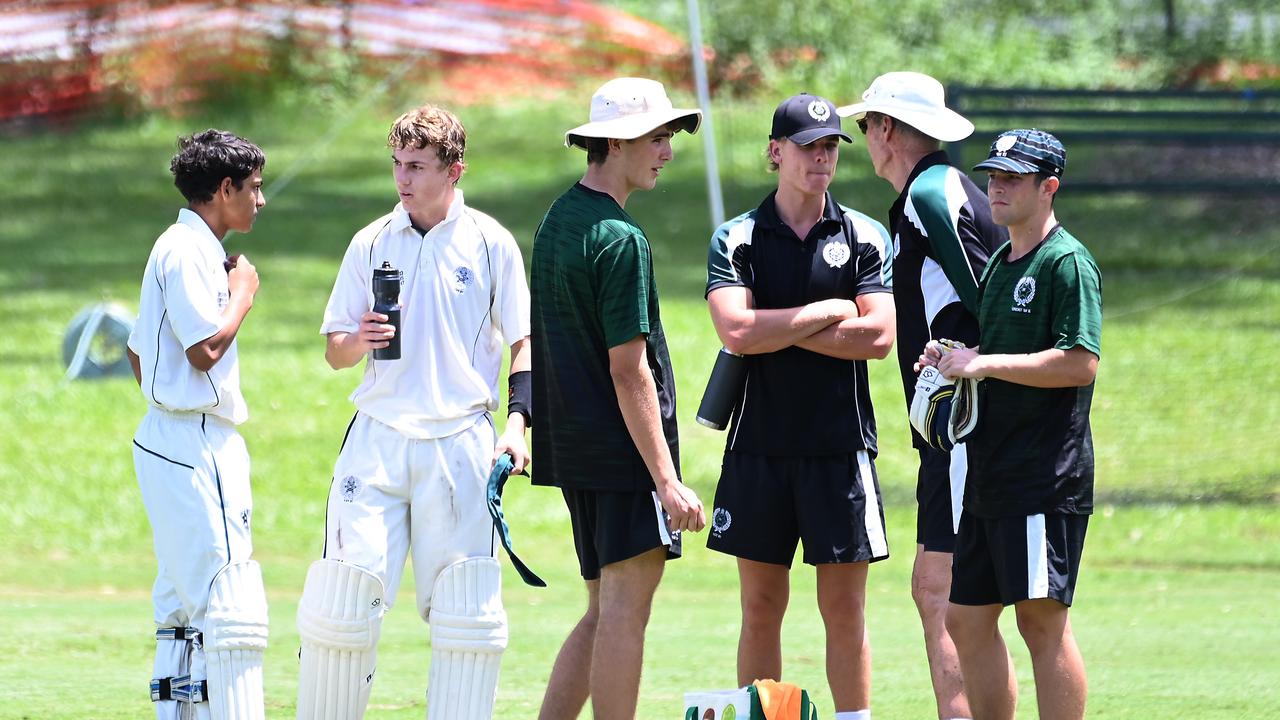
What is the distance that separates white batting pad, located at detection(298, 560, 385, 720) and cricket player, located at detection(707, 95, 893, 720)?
1169 mm

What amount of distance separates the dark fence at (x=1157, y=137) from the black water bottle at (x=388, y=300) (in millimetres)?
12749

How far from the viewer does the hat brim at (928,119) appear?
5855 millimetres

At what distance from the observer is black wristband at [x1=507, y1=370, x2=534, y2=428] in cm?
583

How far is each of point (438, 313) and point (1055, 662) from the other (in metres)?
2.23

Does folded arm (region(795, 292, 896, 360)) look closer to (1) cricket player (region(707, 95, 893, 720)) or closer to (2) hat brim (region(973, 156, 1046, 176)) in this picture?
(1) cricket player (region(707, 95, 893, 720))

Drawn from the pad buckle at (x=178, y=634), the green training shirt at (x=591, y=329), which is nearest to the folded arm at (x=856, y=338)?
the green training shirt at (x=591, y=329)

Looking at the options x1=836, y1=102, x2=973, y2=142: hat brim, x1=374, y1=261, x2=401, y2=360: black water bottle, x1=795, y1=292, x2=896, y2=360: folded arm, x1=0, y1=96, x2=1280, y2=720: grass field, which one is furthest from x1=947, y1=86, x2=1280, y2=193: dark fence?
x1=374, y1=261, x2=401, y2=360: black water bottle

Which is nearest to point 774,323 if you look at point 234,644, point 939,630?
point 939,630

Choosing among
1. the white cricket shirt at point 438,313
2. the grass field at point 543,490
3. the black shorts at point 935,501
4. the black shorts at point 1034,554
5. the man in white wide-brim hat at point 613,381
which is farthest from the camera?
the grass field at point 543,490

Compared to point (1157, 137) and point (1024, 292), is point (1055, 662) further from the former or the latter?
point (1157, 137)

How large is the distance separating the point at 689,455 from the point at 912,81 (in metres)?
7.75

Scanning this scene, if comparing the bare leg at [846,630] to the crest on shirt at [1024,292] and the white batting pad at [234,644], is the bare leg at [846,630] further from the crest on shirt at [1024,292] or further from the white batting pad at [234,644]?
the white batting pad at [234,644]

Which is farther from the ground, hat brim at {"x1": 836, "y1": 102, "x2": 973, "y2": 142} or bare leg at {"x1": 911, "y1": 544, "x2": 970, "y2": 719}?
hat brim at {"x1": 836, "y1": 102, "x2": 973, "y2": 142}

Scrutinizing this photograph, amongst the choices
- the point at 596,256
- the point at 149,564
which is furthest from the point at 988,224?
the point at 149,564
